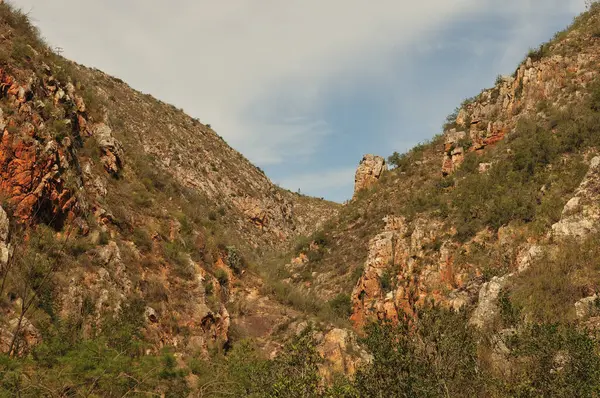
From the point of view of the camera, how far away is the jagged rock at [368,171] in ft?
151

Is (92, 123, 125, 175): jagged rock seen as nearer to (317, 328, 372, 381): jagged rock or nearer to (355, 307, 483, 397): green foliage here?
(317, 328, 372, 381): jagged rock

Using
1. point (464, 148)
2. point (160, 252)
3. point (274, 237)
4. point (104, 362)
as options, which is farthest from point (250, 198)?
point (104, 362)

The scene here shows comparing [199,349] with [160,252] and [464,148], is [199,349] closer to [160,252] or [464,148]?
[160,252]

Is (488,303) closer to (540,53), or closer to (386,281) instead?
(386,281)

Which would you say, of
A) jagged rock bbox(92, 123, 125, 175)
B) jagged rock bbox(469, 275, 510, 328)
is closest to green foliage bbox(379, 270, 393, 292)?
jagged rock bbox(469, 275, 510, 328)

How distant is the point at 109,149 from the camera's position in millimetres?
23688

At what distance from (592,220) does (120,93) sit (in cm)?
4996

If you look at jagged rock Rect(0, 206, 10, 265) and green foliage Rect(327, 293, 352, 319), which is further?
green foliage Rect(327, 293, 352, 319)

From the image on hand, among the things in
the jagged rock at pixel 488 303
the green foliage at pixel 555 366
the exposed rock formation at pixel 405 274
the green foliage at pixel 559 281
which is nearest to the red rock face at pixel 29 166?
the green foliage at pixel 555 366

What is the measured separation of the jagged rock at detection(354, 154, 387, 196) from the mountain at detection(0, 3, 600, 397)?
613 cm

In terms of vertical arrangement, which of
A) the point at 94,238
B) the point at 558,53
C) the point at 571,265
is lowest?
the point at 94,238

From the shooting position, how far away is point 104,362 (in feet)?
31.1

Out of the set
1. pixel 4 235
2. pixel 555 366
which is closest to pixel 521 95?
pixel 555 366

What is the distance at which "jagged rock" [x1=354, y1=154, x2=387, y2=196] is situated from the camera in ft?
151
